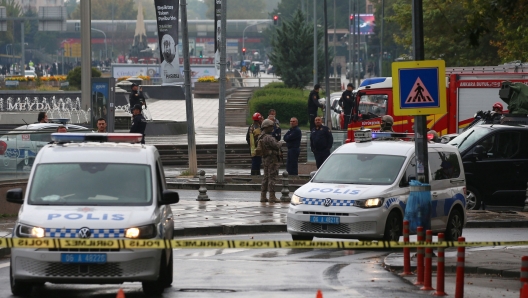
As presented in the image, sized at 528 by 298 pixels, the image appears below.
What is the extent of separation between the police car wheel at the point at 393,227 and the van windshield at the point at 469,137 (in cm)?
636

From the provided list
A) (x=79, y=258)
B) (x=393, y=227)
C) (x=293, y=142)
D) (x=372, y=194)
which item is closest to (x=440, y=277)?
(x=79, y=258)

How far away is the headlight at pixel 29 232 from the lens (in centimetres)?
994

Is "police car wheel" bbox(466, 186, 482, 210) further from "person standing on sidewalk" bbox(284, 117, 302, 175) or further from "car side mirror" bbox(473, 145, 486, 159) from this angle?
"person standing on sidewalk" bbox(284, 117, 302, 175)

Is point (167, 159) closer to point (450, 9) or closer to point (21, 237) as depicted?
point (450, 9)

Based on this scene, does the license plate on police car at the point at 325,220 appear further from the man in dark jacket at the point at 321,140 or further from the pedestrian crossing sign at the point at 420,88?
the man in dark jacket at the point at 321,140

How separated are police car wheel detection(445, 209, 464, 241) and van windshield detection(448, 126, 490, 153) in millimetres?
5023

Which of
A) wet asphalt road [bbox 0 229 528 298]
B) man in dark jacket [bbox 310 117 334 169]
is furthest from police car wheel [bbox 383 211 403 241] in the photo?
man in dark jacket [bbox 310 117 334 169]

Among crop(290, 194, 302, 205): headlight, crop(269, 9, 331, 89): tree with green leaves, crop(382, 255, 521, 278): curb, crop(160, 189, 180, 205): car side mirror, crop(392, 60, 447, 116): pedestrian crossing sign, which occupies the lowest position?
crop(382, 255, 521, 278): curb

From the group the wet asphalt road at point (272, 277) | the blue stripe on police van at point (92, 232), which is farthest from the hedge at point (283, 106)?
the blue stripe on police van at point (92, 232)

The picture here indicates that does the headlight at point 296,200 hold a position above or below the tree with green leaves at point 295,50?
below

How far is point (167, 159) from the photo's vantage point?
34.5 meters

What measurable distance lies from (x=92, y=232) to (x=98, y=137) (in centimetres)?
222

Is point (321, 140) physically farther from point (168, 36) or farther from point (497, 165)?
point (168, 36)

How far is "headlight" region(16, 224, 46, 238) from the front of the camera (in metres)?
9.94
